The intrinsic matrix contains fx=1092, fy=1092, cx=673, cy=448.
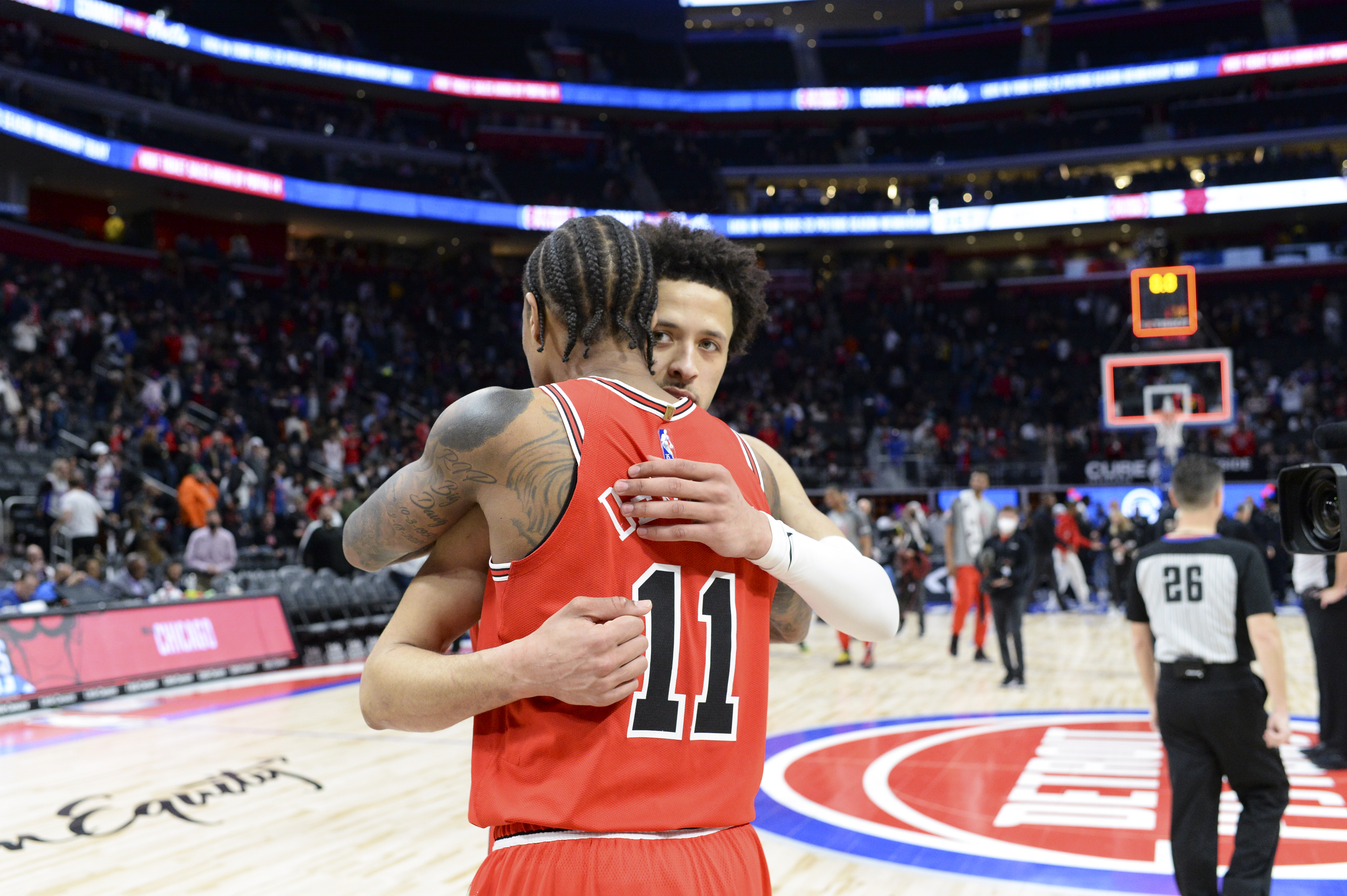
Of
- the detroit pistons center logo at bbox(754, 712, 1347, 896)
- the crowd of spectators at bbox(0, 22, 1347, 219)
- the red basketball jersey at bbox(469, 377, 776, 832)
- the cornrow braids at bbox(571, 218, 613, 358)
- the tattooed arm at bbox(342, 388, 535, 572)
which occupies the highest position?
the crowd of spectators at bbox(0, 22, 1347, 219)

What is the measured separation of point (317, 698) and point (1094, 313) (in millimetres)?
27162

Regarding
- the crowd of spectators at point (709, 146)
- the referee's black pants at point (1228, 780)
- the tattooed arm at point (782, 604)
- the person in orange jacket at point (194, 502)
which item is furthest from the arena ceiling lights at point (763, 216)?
the tattooed arm at point (782, 604)

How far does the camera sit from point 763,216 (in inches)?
1319

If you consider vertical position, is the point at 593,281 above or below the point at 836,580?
above

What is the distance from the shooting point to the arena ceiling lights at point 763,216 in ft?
82.1

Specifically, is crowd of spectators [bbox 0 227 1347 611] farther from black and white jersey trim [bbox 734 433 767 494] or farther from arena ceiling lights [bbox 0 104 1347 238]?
black and white jersey trim [bbox 734 433 767 494]

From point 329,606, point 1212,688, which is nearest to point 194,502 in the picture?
point 329,606

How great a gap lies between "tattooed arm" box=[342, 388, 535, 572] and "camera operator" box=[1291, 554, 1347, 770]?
6555 millimetres

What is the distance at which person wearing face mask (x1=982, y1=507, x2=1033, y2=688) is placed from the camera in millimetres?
10164

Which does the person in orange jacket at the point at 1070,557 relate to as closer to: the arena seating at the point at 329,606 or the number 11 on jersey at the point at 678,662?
the arena seating at the point at 329,606

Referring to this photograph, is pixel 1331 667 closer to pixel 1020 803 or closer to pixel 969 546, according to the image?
pixel 1020 803

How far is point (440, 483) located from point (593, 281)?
1.34 ft

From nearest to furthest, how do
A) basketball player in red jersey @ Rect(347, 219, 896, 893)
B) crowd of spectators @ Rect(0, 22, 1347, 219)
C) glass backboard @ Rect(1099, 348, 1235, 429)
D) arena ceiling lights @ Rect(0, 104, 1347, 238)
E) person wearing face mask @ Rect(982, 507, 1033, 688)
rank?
1. basketball player in red jersey @ Rect(347, 219, 896, 893)
2. person wearing face mask @ Rect(982, 507, 1033, 688)
3. glass backboard @ Rect(1099, 348, 1235, 429)
4. arena ceiling lights @ Rect(0, 104, 1347, 238)
5. crowd of spectators @ Rect(0, 22, 1347, 219)

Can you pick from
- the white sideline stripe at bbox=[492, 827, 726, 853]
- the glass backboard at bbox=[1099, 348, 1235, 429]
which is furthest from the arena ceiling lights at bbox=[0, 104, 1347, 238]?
the white sideline stripe at bbox=[492, 827, 726, 853]
